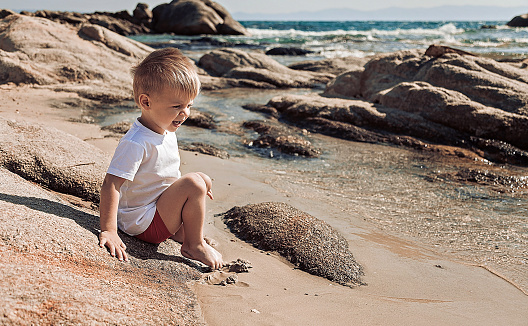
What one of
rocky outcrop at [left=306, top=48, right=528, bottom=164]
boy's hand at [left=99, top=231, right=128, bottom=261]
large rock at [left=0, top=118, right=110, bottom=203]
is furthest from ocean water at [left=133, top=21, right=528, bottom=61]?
boy's hand at [left=99, top=231, right=128, bottom=261]

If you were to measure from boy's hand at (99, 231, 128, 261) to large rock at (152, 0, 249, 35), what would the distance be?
37487 millimetres

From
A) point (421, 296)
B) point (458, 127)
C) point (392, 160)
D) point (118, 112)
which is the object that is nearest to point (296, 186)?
point (392, 160)

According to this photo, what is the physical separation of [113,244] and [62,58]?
8.17 meters

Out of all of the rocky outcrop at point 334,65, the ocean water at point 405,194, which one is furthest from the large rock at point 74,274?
the rocky outcrop at point 334,65

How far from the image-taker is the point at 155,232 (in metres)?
2.79

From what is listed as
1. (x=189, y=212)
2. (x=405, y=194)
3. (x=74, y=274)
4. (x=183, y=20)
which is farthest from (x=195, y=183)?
(x=183, y=20)

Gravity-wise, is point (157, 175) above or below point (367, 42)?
below

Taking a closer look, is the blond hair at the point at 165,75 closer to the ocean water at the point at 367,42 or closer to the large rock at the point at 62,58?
the large rock at the point at 62,58

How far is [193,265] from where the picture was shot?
2816mm

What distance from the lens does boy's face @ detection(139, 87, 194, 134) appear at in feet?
8.71

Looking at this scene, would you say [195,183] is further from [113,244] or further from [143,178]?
[113,244]

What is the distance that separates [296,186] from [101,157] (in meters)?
2.20

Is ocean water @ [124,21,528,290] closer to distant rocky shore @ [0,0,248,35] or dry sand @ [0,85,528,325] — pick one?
dry sand @ [0,85,528,325]

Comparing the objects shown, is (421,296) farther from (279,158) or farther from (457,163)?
(457,163)
